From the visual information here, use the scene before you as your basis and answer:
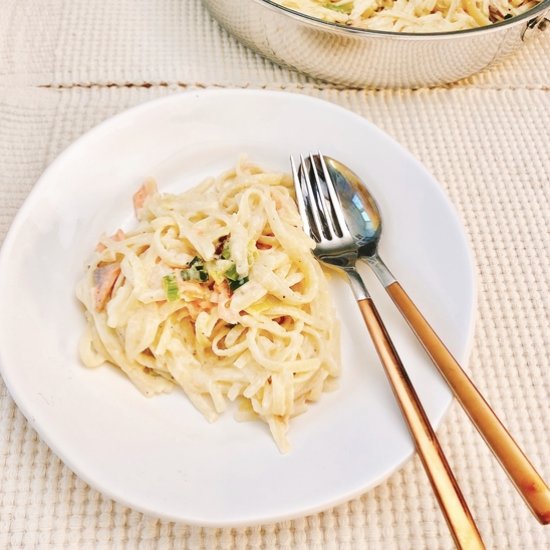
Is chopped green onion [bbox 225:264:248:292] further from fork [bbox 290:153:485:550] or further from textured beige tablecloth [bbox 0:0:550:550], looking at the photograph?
textured beige tablecloth [bbox 0:0:550:550]

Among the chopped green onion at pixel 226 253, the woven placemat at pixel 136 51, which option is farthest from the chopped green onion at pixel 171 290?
the woven placemat at pixel 136 51

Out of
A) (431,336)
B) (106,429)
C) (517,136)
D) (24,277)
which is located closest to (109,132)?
(24,277)

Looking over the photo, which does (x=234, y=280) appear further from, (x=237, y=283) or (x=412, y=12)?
(x=412, y=12)

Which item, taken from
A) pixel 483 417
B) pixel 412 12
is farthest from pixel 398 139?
pixel 483 417

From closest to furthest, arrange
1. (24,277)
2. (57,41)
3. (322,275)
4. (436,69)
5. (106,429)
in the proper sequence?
(106,429) < (24,277) < (322,275) < (436,69) < (57,41)

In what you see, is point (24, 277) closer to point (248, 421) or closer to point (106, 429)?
point (106, 429)

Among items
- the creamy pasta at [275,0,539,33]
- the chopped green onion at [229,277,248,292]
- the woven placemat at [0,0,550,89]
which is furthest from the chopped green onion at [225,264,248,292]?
the creamy pasta at [275,0,539,33]

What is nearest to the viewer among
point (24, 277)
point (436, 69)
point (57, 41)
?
point (24, 277)
